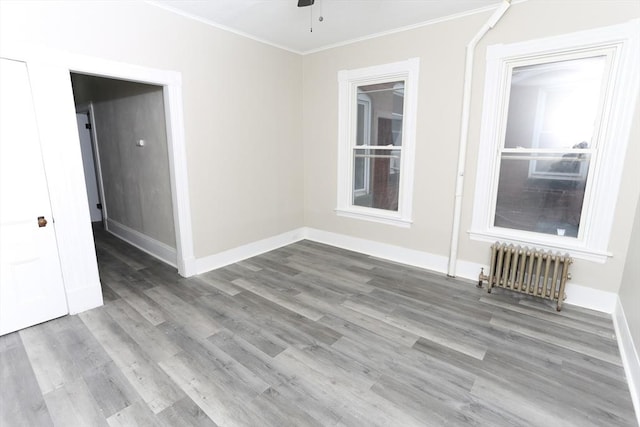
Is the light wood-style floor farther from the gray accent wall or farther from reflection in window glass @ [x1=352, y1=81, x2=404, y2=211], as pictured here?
reflection in window glass @ [x1=352, y1=81, x2=404, y2=211]

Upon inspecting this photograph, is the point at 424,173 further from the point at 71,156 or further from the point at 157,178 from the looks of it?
the point at 71,156

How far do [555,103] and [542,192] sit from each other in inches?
33.4

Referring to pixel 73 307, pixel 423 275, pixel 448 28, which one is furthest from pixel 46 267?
pixel 448 28

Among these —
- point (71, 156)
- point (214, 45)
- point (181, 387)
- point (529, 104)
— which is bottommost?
point (181, 387)

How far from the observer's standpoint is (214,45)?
3521 mm

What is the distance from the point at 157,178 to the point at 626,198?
483 centimetres

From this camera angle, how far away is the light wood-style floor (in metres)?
1.83

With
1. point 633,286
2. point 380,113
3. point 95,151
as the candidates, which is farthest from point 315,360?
point 95,151

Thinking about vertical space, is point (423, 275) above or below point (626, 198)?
below

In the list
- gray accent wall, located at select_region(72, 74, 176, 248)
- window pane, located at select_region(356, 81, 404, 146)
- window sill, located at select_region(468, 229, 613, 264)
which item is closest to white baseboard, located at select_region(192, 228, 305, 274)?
gray accent wall, located at select_region(72, 74, 176, 248)

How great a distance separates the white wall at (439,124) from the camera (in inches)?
107

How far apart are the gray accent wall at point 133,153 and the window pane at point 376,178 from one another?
8.20ft

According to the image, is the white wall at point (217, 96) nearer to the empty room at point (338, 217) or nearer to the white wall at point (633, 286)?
the empty room at point (338, 217)

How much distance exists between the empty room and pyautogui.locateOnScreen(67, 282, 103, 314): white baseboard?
0.02 metres
